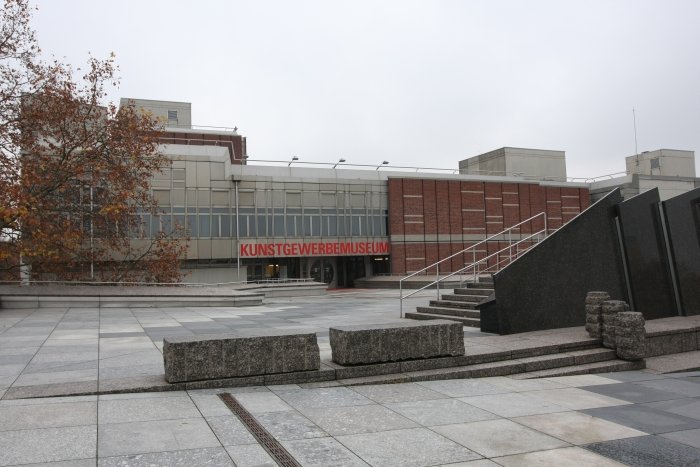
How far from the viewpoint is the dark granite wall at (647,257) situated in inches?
511

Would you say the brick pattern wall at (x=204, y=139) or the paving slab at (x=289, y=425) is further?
the brick pattern wall at (x=204, y=139)

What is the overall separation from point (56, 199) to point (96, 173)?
8.22 ft

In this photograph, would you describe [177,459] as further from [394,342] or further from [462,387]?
[462,387]

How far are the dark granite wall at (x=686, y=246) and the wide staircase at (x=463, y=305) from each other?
4502 mm

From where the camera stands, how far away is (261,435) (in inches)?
216

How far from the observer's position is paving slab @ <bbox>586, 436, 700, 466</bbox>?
506cm

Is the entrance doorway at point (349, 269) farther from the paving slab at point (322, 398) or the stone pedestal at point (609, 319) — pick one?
the paving slab at point (322, 398)

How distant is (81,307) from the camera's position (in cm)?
2067

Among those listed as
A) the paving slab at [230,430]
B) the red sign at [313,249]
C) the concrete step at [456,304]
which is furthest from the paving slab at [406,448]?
the red sign at [313,249]

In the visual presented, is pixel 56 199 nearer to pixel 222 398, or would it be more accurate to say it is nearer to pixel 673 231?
pixel 222 398

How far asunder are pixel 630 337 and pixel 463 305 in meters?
4.81

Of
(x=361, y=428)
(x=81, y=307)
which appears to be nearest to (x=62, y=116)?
(x=81, y=307)

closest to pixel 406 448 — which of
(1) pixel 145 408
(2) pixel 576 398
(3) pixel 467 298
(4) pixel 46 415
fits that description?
(1) pixel 145 408

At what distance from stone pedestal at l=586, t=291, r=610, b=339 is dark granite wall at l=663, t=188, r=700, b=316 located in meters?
4.61
